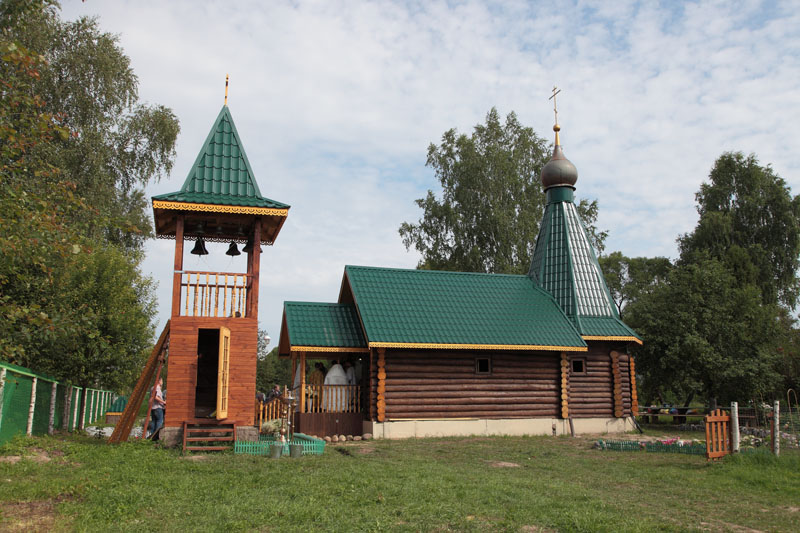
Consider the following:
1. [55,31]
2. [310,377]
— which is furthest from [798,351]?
[55,31]

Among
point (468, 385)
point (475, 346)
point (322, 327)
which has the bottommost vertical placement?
point (468, 385)

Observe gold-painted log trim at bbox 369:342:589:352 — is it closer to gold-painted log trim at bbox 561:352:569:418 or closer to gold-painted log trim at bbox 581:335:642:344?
gold-painted log trim at bbox 561:352:569:418

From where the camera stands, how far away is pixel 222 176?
506 inches

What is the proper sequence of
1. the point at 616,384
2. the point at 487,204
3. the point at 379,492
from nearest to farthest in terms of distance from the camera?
the point at 379,492, the point at 616,384, the point at 487,204

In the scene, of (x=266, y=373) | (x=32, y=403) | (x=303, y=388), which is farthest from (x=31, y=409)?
(x=266, y=373)

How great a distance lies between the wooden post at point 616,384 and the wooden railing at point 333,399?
801 centimetres

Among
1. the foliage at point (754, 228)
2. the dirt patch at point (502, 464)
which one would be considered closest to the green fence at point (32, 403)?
the dirt patch at point (502, 464)

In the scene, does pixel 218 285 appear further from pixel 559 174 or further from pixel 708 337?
pixel 708 337

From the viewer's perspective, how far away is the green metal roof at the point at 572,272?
63.2ft

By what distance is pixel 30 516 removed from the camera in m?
6.20

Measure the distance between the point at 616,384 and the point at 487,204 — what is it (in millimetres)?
13084

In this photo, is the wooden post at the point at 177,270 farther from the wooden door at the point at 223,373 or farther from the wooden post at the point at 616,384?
the wooden post at the point at 616,384

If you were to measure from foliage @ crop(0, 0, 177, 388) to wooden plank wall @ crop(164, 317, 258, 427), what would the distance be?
1378 millimetres

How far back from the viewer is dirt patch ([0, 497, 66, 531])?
581 cm
